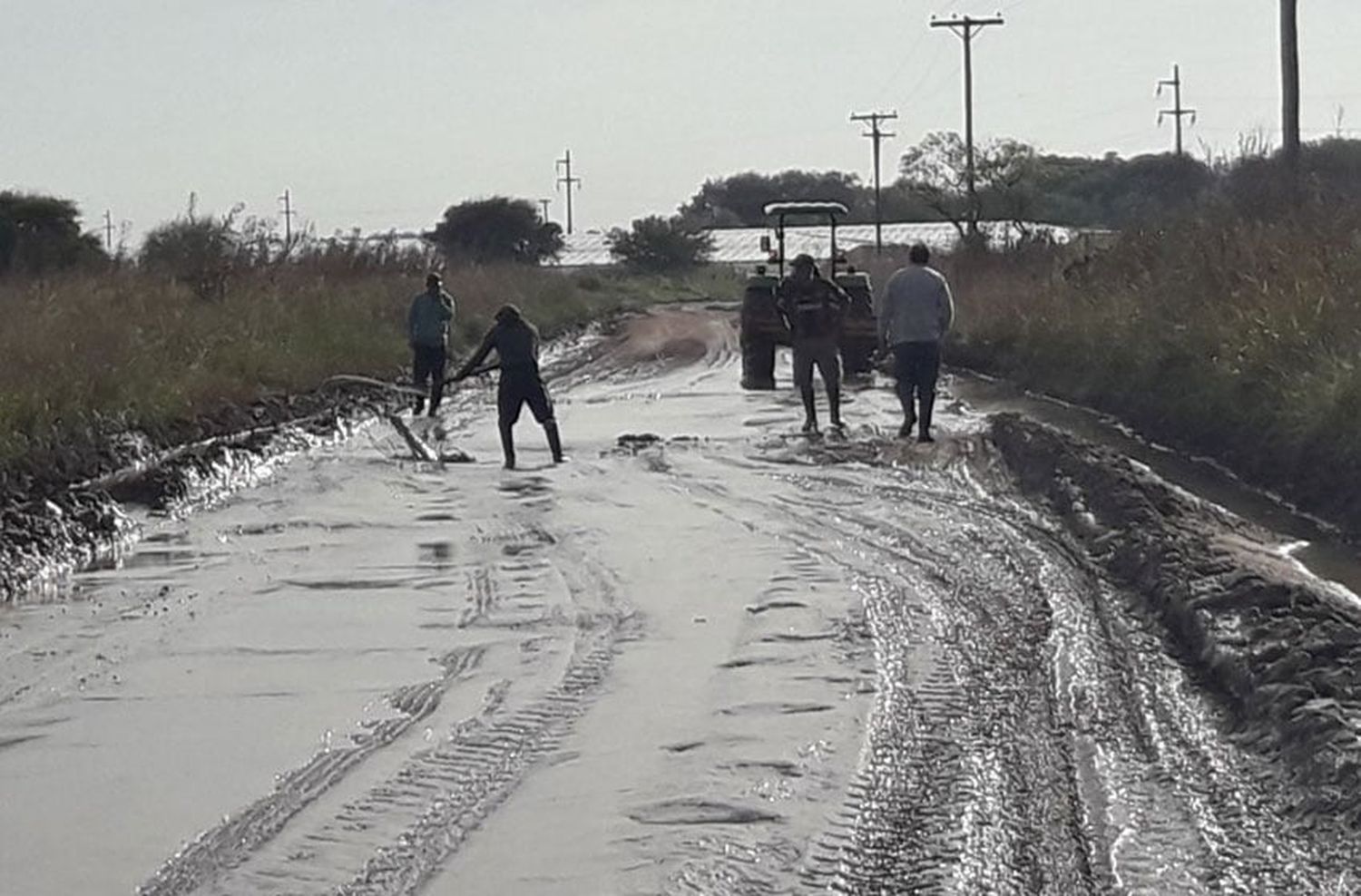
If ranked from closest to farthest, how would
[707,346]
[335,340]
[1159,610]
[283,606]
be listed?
[1159,610] < [283,606] < [335,340] < [707,346]

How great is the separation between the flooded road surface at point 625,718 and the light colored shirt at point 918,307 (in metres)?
5.07

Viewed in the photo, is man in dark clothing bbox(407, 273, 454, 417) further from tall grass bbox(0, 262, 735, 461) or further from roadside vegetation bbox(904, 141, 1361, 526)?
roadside vegetation bbox(904, 141, 1361, 526)

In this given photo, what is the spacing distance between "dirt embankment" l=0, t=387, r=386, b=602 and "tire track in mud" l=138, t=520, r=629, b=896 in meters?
3.86

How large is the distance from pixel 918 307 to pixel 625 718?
12.9 m

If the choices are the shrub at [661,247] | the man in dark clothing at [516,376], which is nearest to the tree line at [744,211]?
the shrub at [661,247]

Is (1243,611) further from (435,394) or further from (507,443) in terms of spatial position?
(435,394)

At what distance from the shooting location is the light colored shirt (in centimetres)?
2166

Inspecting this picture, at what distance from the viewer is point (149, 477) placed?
59.5 ft

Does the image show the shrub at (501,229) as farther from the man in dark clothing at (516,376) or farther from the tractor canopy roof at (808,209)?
the man in dark clothing at (516,376)

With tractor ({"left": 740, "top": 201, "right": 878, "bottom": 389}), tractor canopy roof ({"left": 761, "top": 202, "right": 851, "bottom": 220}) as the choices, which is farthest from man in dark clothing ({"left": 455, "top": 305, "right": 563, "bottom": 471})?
tractor canopy roof ({"left": 761, "top": 202, "right": 851, "bottom": 220})

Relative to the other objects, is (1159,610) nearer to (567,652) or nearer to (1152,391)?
(567,652)

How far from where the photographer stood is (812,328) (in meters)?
23.4

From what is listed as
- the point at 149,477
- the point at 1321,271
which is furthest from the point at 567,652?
the point at 1321,271

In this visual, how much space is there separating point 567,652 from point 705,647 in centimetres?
65
